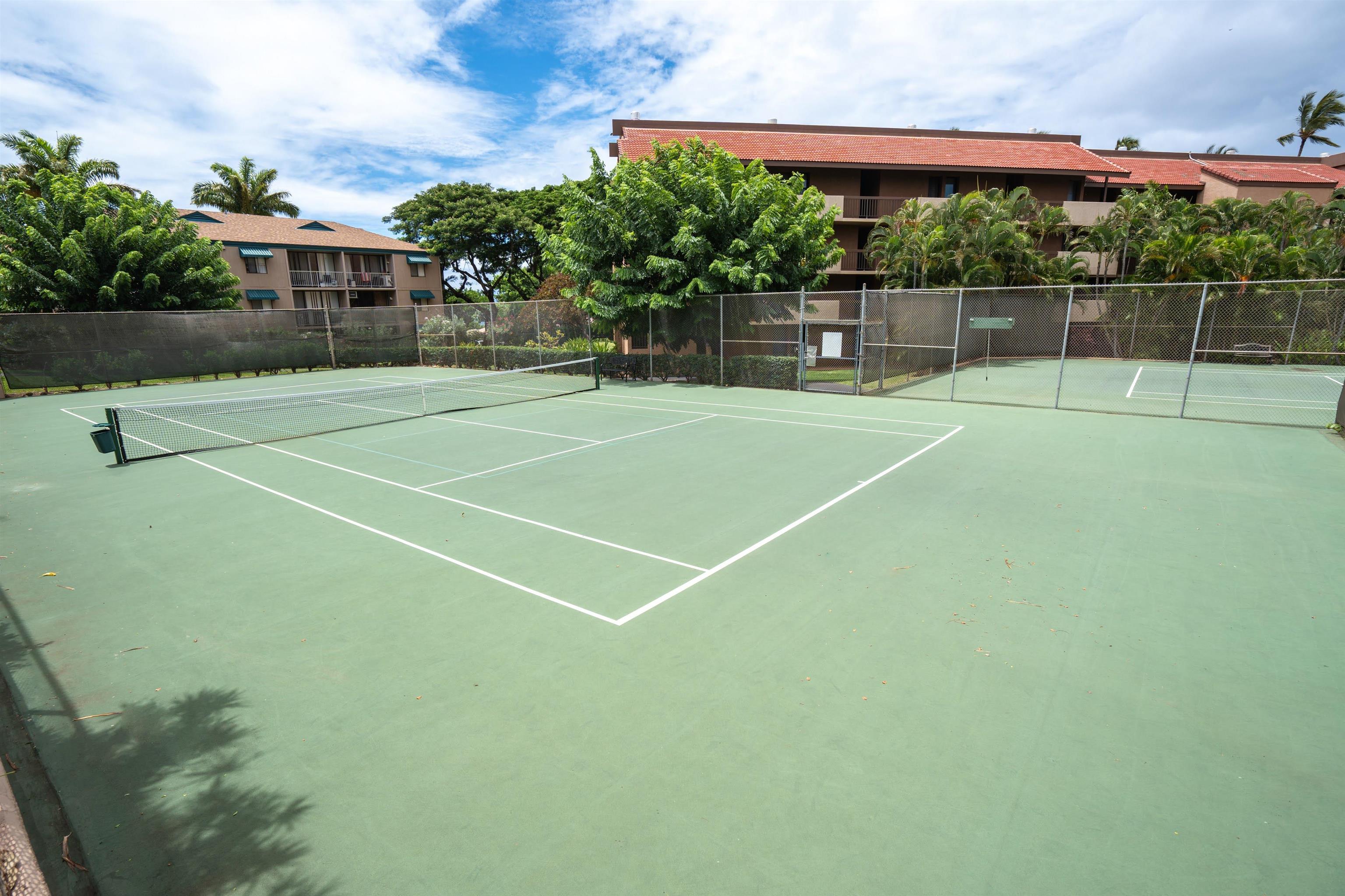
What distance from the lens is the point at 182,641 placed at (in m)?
5.04

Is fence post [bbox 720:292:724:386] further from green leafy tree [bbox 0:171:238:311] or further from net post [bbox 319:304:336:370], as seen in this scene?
green leafy tree [bbox 0:171:238:311]

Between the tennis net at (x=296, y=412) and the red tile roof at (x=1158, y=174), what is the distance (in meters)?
35.2

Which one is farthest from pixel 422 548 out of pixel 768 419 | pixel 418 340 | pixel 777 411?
pixel 418 340

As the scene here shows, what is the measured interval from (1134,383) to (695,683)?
72.7 ft

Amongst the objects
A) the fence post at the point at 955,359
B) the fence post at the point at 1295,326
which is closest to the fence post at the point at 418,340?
the fence post at the point at 955,359

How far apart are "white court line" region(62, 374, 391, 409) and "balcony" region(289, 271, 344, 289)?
22.3 m

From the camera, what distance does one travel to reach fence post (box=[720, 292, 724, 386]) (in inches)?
794

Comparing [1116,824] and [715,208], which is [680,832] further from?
[715,208]

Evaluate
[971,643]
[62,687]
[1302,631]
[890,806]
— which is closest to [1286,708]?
[1302,631]

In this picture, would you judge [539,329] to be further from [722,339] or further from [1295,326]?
[1295,326]

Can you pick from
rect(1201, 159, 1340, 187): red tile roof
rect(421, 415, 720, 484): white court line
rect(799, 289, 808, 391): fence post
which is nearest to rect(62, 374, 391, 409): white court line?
rect(421, 415, 720, 484): white court line

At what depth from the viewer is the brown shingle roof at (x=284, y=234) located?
41.6 meters

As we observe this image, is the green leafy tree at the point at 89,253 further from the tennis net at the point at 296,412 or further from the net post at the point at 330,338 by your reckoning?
the tennis net at the point at 296,412

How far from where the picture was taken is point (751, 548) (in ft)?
21.9
